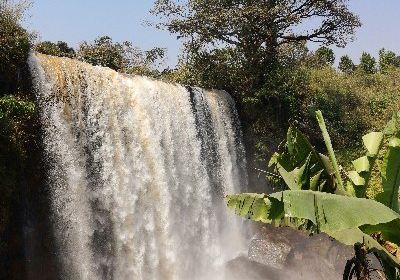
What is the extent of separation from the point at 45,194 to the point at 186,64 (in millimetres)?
12260

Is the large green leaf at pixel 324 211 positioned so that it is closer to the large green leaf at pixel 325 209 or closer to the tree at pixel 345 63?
the large green leaf at pixel 325 209

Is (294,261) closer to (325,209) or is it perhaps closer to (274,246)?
(274,246)

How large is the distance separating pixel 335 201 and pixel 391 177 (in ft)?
4.69

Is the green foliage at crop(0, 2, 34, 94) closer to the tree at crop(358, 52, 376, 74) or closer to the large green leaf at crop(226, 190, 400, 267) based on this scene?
the large green leaf at crop(226, 190, 400, 267)

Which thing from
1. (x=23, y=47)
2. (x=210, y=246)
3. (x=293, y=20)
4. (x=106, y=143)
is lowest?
(x=210, y=246)

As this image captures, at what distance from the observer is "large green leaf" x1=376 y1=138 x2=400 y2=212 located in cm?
632

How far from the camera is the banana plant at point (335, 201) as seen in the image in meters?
5.30

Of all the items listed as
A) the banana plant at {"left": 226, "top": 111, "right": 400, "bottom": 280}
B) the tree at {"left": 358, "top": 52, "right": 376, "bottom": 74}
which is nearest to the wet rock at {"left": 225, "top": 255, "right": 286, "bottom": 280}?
the banana plant at {"left": 226, "top": 111, "right": 400, "bottom": 280}

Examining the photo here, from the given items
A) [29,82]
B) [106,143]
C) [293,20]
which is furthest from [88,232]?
[293,20]

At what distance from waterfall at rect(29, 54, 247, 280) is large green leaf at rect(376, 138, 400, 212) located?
791cm

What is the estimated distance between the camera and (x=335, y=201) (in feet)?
17.8

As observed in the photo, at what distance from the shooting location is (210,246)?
16.9 metres

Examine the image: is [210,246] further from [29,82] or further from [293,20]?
[293,20]

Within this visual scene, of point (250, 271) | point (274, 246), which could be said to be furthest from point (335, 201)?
point (274, 246)
